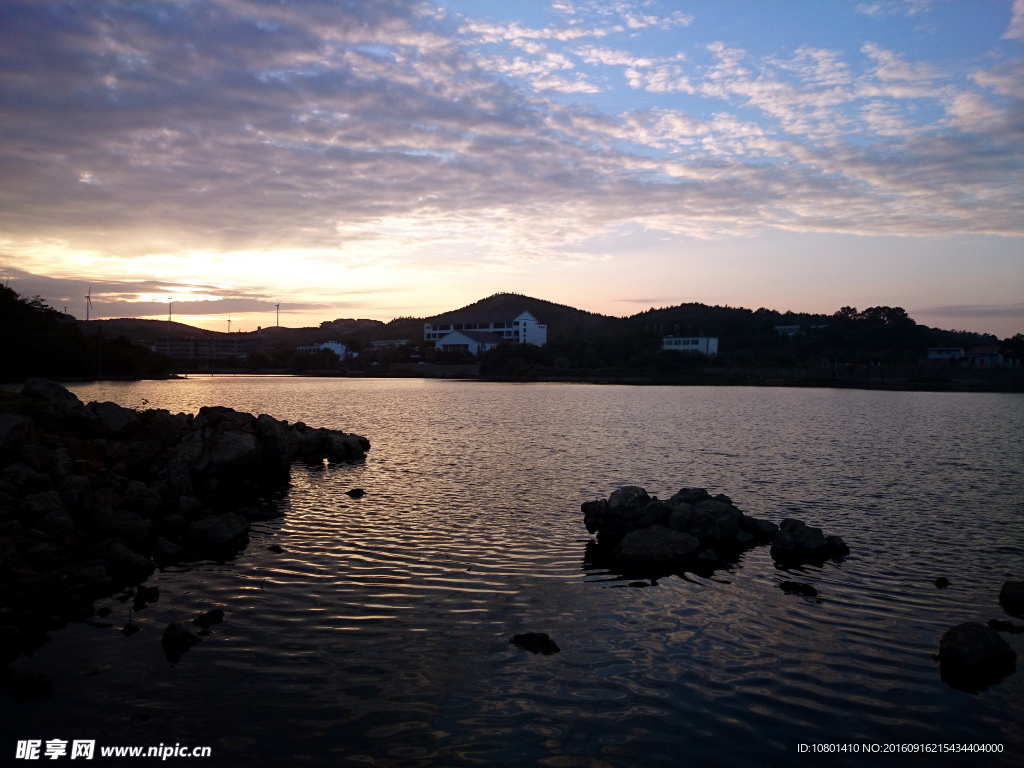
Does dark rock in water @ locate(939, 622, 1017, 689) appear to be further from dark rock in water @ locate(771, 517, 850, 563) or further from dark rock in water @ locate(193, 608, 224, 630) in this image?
dark rock in water @ locate(193, 608, 224, 630)

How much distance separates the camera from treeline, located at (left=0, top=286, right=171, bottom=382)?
94125 millimetres

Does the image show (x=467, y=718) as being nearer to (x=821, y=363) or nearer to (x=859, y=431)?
(x=859, y=431)

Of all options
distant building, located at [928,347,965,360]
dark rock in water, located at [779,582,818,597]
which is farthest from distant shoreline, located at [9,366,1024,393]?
dark rock in water, located at [779,582,818,597]

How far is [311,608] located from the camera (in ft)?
43.4

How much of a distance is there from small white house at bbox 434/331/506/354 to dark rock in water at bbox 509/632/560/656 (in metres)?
174

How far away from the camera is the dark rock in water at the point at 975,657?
10.8 metres

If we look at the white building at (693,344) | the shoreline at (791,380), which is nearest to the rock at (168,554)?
the shoreline at (791,380)

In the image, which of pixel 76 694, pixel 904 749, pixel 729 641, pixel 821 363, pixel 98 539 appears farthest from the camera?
pixel 821 363

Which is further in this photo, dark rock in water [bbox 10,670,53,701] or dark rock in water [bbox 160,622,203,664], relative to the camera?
dark rock in water [bbox 160,622,203,664]

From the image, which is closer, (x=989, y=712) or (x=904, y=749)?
(x=904, y=749)

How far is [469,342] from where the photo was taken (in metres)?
190

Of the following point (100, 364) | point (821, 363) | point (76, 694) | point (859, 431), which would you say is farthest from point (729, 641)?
point (821, 363)

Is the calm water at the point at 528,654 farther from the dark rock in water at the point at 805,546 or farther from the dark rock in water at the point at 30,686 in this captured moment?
the dark rock in water at the point at 805,546

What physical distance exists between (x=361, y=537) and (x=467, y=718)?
10.4 meters
